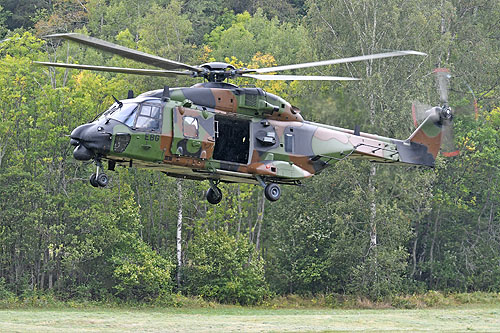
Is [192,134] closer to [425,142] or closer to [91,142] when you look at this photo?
[91,142]

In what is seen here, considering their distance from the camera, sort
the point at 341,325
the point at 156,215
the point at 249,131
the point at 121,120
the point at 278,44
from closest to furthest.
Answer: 1. the point at 121,120
2. the point at 249,131
3. the point at 341,325
4. the point at 156,215
5. the point at 278,44

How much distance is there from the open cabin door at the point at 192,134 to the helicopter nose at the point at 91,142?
1626mm

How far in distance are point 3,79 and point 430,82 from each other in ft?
59.5

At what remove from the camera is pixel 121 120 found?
21.1m

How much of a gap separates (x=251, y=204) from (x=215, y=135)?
64.3 feet

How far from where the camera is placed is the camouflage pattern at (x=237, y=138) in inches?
839

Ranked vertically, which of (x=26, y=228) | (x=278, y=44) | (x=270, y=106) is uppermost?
(x=278, y=44)

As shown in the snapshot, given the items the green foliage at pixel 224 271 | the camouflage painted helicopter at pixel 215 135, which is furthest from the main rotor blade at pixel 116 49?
the green foliage at pixel 224 271

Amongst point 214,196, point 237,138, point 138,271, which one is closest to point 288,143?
point 237,138

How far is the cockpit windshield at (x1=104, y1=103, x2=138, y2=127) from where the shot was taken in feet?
69.4

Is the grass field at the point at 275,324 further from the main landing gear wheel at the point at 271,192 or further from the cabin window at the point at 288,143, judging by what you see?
the cabin window at the point at 288,143

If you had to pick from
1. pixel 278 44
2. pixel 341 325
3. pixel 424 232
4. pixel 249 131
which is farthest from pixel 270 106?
pixel 278 44

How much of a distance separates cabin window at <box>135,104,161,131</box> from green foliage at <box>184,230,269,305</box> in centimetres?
1740

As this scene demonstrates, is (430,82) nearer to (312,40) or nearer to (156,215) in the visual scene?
(312,40)
